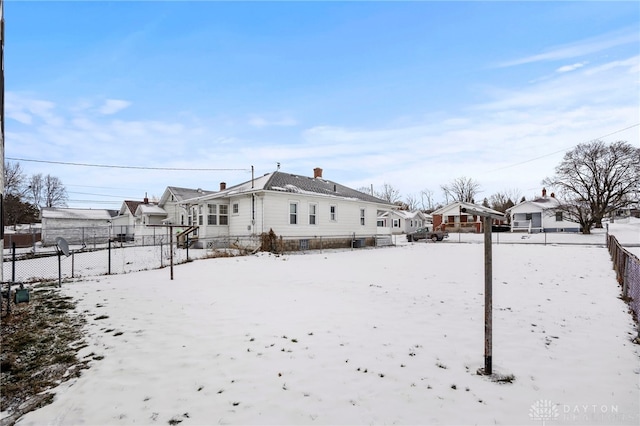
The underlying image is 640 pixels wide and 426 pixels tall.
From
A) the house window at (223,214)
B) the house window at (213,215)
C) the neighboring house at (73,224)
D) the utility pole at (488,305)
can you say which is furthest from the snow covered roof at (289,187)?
the neighboring house at (73,224)

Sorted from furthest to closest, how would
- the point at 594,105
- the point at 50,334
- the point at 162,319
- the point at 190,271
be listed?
the point at 594,105 < the point at 190,271 < the point at 162,319 < the point at 50,334

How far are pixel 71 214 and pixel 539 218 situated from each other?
58380mm

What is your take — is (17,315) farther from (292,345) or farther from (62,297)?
(292,345)

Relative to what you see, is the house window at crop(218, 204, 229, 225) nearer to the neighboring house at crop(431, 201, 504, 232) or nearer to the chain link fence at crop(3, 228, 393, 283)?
the chain link fence at crop(3, 228, 393, 283)

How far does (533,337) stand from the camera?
15.2 feet

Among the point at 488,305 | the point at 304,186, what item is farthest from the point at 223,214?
the point at 488,305

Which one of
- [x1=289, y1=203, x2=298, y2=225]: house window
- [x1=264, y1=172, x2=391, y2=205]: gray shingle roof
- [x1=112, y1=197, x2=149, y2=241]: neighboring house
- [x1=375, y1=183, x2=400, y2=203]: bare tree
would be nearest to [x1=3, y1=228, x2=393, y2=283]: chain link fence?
[x1=289, y1=203, x2=298, y2=225]: house window

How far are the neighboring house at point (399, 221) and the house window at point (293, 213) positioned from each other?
27589 mm

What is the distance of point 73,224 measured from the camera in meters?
34.7

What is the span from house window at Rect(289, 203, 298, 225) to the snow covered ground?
1146 cm

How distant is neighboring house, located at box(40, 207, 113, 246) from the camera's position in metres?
29.3

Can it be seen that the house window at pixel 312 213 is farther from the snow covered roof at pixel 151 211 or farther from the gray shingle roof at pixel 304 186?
the snow covered roof at pixel 151 211

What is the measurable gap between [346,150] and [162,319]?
34.4 meters

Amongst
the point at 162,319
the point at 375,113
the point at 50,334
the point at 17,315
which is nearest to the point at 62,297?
the point at 17,315
